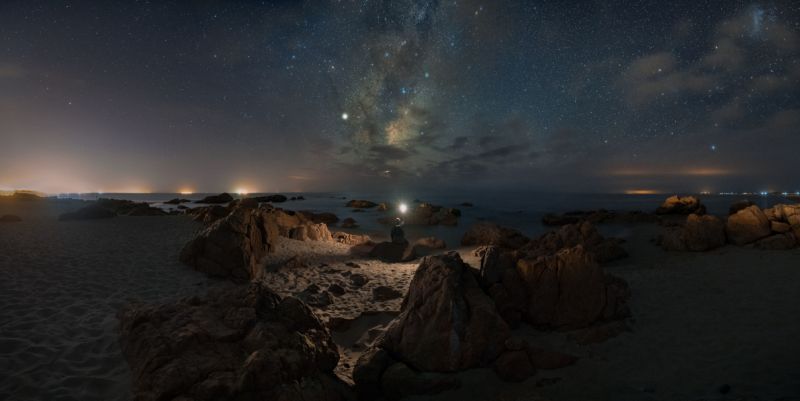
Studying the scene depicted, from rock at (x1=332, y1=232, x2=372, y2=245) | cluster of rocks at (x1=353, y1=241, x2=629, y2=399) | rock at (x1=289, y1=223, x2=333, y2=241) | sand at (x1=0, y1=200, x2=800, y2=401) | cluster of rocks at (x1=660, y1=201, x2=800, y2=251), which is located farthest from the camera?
rock at (x1=332, y1=232, x2=372, y2=245)

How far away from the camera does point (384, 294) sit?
1181 centimetres

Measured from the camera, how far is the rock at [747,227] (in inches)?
675

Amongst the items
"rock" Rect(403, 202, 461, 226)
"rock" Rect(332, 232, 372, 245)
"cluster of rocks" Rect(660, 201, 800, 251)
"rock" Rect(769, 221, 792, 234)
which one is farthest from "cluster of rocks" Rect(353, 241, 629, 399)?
"rock" Rect(403, 202, 461, 226)

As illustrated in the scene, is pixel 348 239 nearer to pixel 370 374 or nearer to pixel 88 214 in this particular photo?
pixel 370 374

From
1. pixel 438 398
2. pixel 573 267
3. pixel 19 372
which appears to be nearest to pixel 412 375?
pixel 438 398

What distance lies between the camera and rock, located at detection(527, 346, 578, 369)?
705 cm

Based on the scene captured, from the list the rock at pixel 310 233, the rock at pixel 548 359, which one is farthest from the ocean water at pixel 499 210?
the rock at pixel 548 359

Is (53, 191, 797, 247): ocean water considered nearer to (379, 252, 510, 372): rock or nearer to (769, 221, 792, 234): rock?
(769, 221, 792, 234): rock

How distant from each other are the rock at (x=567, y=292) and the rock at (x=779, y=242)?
43.4 ft

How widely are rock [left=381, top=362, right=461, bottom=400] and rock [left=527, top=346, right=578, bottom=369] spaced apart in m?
1.89

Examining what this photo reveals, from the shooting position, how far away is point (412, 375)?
6590 mm

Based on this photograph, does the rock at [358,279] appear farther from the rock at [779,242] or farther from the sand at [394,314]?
the rock at [779,242]

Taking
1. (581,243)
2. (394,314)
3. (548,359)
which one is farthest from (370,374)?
(581,243)

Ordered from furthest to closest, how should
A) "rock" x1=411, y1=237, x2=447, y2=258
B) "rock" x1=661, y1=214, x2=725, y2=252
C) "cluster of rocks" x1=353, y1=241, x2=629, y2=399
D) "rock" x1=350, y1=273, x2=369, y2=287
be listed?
"rock" x1=411, y1=237, x2=447, y2=258 → "rock" x1=661, y1=214, x2=725, y2=252 → "rock" x1=350, y1=273, x2=369, y2=287 → "cluster of rocks" x1=353, y1=241, x2=629, y2=399
